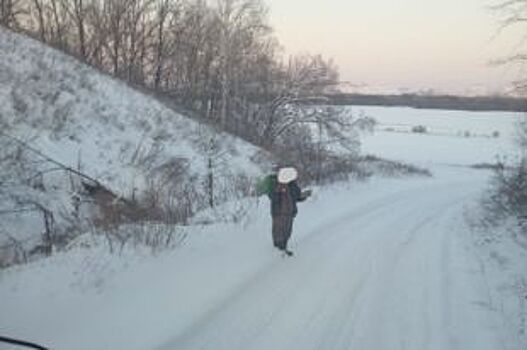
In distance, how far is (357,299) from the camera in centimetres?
973

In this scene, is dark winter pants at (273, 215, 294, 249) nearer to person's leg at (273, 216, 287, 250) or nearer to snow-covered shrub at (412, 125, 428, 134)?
person's leg at (273, 216, 287, 250)

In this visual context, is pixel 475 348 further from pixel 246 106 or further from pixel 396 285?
pixel 246 106

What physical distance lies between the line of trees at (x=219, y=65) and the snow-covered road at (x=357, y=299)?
28060mm

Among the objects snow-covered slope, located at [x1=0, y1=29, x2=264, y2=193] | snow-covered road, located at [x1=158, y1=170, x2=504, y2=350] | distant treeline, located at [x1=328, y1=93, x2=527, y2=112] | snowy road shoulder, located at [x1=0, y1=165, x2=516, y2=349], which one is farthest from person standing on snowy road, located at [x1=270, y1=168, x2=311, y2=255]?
distant treeline, located at [x1=328, y1=93, x2=527, y2=112]

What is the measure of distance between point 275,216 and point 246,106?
3434 cm

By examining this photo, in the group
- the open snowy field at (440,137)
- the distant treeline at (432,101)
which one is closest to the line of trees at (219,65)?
the open snowy field at (440,137)

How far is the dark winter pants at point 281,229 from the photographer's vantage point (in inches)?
485

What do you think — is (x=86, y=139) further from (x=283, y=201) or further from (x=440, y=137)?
(x=440, y=137)

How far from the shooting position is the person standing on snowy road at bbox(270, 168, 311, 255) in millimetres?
12359

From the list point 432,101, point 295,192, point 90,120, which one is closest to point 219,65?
point 90,120

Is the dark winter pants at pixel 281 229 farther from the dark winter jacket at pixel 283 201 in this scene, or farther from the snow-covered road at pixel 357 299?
the snow-covered road at pixel 357 299

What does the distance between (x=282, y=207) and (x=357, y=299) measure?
3.09 meters

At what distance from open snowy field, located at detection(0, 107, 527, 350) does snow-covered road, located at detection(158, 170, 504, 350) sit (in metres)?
0.02

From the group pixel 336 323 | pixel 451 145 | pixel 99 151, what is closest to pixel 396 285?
pixel 336 323
